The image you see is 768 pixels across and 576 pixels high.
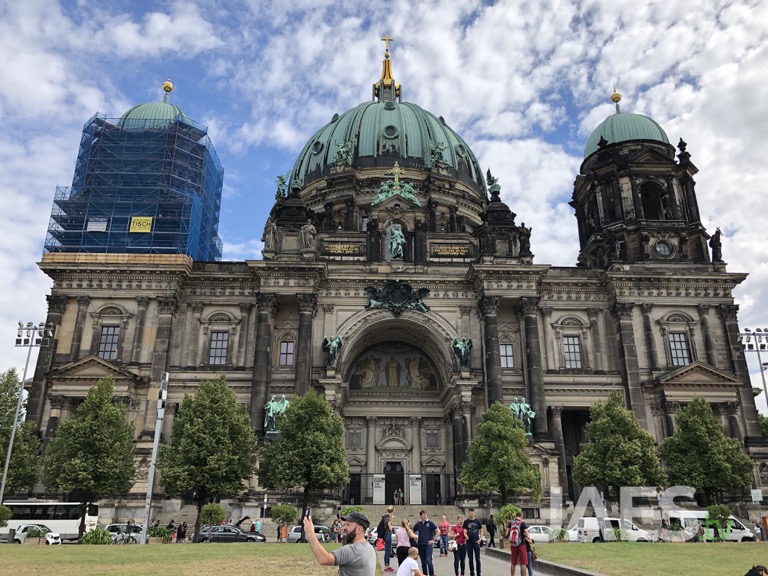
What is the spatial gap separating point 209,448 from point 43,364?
60.5 ft

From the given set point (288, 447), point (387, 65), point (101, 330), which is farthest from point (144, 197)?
point (387, 65)

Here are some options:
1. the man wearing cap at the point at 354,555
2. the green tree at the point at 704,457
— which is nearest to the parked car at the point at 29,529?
the man wearing cap at the point at 354,555

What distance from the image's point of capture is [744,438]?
4447 centimetres

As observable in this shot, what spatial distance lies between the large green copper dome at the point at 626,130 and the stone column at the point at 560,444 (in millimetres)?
24268

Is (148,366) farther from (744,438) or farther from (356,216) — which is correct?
(744,438)

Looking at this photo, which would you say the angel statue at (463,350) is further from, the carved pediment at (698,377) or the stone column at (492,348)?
the carved pediment at (698,377)

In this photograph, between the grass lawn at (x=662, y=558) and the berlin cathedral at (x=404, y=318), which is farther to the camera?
the berlin cathedral at (x=404, y=318)

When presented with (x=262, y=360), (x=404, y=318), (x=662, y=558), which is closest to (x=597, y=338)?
(x=404, y=318)

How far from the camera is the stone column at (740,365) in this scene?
148 feet

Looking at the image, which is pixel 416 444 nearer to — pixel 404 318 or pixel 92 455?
pixel 404 318

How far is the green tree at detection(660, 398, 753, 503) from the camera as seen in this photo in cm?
3781

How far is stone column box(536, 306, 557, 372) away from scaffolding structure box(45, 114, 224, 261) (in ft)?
92.2

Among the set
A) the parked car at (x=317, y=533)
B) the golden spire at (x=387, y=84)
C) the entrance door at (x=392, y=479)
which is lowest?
the parked car at (x=317, y=533)

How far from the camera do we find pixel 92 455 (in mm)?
Result: 34469
